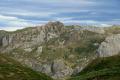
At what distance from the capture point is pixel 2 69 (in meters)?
92.9

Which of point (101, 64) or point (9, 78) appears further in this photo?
point (101, 64)

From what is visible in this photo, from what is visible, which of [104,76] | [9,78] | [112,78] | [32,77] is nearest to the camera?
[112,78]

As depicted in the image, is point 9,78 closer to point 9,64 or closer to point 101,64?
point 9,64

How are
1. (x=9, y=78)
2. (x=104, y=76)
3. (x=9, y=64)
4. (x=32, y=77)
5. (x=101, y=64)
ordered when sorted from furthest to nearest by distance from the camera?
1. (x=101, y=64)
2. (x=9, y=64)
3. (x=32, y=77)
4. (x=9, y=78)
5. (x=104, y=76)

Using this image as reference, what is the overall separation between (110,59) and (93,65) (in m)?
6.72

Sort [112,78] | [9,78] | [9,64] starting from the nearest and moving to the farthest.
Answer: [112,78], [9,78], [9,64]

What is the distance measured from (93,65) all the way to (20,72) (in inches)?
1508

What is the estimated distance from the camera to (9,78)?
276 ft

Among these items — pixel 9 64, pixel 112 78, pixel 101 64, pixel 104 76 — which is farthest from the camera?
pixel 101 64

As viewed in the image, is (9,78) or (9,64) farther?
(9,64)

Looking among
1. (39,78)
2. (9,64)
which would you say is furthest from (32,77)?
(9,64)

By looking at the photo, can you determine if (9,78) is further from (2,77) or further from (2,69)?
(2,69)

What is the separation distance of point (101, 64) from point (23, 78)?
41.0m

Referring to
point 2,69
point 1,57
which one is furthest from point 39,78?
point 1,57
